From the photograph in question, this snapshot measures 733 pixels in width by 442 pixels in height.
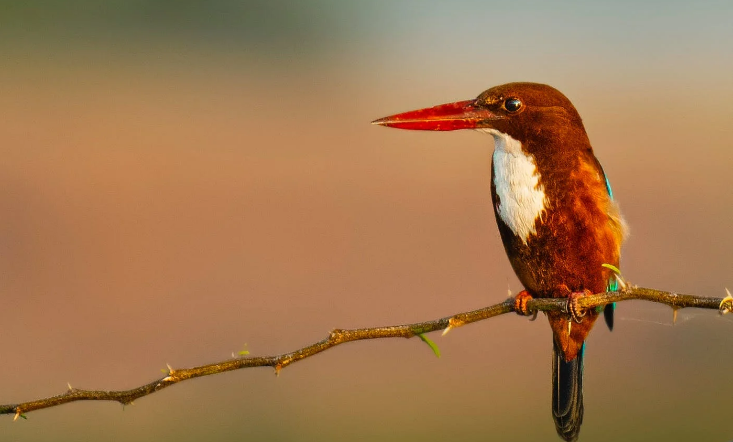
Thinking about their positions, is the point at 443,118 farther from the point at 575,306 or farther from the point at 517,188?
the point at 575,306

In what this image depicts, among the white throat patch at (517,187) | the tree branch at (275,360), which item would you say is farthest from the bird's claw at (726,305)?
the white throat patch at (517,187)

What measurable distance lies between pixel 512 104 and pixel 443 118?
0.94ft

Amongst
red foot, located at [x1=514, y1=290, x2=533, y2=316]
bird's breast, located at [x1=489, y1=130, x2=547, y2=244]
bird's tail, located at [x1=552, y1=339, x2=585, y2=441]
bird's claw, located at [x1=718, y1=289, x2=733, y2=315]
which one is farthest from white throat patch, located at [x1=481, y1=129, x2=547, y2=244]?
bird's claw, located at [x1=718, y1=289, x2=733, y2=315]

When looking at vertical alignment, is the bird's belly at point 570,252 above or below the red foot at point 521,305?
above

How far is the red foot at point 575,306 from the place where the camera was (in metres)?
2.45

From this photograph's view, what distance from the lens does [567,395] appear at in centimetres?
284

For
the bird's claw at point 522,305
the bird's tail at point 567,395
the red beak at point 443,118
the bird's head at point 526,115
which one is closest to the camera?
the red beak at point 443,118

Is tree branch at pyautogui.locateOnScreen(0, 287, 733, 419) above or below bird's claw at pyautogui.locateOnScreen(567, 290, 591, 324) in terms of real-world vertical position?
above

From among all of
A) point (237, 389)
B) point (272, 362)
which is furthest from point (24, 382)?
point (272, 362)

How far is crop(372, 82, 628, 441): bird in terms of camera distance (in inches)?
104

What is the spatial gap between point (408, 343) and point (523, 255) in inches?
202

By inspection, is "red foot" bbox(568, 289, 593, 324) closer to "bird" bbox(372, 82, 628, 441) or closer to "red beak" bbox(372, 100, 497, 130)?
"bird" bbox(372, 82, 628, 441)

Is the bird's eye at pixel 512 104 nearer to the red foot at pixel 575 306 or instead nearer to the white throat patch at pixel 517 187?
the white throat patch at pixel 517 187

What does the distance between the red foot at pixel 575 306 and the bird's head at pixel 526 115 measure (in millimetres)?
425
